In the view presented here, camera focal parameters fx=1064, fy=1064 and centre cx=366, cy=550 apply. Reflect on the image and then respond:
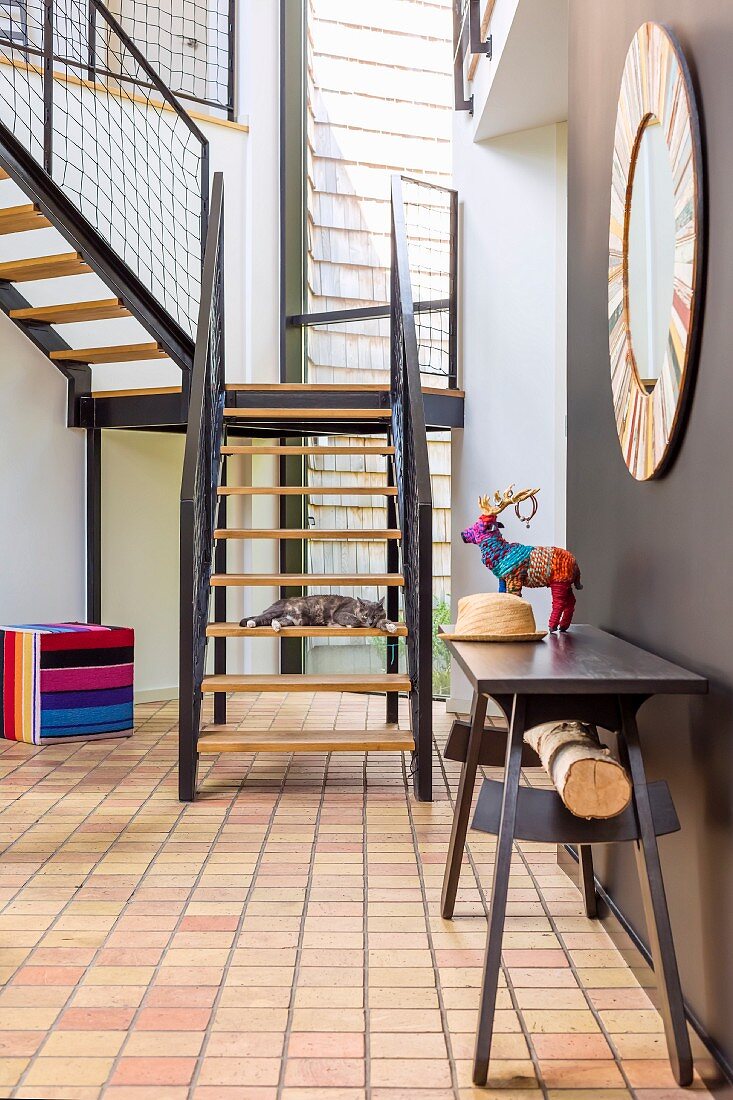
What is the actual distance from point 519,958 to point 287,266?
4928 mm

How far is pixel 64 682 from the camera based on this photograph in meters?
4.97

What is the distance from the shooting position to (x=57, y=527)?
19.2 ft

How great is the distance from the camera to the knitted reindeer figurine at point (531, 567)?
2.81m

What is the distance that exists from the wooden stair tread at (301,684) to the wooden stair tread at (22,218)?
2261 millimetres

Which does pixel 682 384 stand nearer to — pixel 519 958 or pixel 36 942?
pixel 519 958

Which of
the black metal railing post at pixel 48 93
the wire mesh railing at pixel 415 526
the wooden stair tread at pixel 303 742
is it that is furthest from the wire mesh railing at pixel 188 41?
the wooden stair tread at pixel 303 742

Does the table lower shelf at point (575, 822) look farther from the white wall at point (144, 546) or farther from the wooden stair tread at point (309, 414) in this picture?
the white wall at point (144, 546)

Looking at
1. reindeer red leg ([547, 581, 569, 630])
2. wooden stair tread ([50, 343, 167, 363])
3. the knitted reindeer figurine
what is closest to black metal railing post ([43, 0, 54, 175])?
wooden stair tread ([50, 343, 167, 363])

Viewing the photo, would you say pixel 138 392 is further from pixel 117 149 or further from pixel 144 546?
pixel 117 149

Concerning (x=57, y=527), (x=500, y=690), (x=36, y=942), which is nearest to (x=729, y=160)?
(x=500, y=690)

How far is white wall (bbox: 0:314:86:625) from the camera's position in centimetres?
568

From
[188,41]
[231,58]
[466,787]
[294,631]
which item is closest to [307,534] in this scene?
[294,631]

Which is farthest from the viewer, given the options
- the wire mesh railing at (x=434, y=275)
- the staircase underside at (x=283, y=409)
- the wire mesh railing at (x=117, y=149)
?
the wire mesh railing at (x=434, y=275)

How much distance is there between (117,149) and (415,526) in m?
3.26
